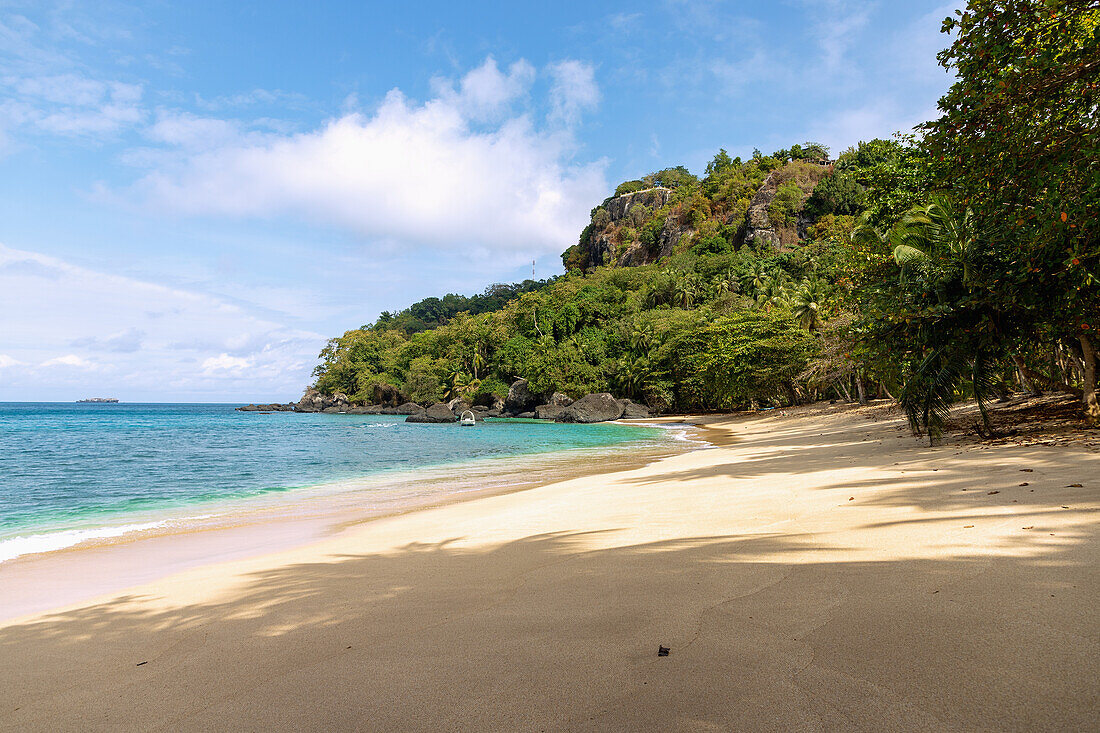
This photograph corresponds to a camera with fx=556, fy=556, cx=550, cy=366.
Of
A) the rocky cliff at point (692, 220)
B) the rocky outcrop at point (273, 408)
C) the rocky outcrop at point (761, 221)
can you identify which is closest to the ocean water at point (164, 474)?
the rocky outcrop at point (761, 221)

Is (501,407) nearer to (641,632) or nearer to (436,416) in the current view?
(436,416)

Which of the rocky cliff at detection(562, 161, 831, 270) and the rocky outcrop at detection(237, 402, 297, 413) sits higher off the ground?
the rocky cliff at detection(562, 161, 831, 270)

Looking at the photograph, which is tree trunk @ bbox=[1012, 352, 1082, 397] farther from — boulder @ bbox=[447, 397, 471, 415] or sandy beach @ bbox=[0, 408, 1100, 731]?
boulder @ bbox=[447, 397, 471, 415]

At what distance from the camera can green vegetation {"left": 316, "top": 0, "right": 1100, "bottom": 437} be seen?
23.9 ft

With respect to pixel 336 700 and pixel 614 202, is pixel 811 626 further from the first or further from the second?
pixel 614 202

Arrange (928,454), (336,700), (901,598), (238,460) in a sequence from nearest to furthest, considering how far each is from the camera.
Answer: (336,700) → (901,598) → (928,454) → (238,460)

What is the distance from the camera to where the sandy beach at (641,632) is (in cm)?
219

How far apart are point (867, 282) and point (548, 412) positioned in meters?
48.9

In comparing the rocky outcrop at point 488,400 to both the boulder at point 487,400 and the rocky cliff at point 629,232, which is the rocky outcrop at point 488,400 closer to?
the boulder at point 487,400

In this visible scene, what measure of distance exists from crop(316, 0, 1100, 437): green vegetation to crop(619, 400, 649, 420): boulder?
87.1 inches

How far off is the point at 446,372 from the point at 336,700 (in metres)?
80.2

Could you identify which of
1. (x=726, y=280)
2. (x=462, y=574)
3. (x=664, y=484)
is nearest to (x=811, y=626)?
(x=462, y=574)

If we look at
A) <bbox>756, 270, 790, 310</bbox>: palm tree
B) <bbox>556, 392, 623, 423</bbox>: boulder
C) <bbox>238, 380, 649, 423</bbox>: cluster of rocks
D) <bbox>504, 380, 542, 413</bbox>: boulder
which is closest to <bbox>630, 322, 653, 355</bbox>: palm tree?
<bbox>238, 380, 649, 423</bbox>: cluster of rocks

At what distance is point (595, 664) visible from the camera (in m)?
2.64
